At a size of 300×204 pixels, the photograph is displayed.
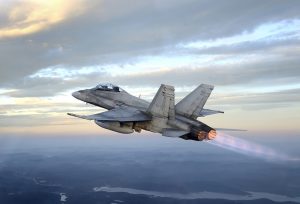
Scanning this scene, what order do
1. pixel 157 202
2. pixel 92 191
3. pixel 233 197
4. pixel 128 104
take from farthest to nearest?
pixel 92 191
pixel 233 197
pixel 157 202
pixel 128 104

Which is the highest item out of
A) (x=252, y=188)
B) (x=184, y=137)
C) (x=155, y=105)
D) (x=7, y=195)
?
(x=155, y=105)

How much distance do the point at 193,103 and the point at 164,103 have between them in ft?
12.7

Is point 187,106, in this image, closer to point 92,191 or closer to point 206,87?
point 206,87

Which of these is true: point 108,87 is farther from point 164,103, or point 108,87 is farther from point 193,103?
point 193,103

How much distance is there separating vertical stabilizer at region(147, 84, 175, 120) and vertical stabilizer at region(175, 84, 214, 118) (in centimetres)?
209

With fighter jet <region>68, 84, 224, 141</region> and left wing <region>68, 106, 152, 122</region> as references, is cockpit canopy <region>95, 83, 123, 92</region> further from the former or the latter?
left wing <region>68, 106, 152, 122</region>

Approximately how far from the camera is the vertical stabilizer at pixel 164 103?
30.1 m

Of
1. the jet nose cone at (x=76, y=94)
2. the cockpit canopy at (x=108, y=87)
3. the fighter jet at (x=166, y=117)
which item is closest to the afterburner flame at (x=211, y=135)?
the fighter jet at (x=166, y=117)

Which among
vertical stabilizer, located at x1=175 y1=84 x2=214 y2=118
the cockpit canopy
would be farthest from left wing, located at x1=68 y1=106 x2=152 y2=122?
the cockpit canopy

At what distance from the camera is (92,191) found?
179250 mm

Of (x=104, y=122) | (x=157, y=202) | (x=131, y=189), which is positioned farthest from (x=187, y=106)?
(x=131, y=189)

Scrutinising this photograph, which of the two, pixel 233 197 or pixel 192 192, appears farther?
pixel 192 192

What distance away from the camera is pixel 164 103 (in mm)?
30266

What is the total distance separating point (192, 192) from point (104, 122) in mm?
159700
